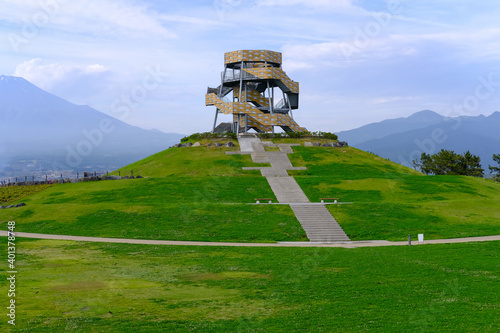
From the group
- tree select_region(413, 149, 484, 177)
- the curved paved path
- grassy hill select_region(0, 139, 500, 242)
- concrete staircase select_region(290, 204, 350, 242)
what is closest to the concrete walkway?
concrete staircase select_region(290, 204, 350, 242)

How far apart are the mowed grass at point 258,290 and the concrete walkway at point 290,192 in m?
8.25

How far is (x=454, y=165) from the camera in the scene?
98688mm

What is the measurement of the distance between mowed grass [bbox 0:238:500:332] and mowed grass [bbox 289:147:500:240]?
8557 mm

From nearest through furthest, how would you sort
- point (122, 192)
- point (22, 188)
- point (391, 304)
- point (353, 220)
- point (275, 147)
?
1. point (391, 304)
2. point (353, 220)
3. point (122, 192)
4. point (22, 188)
5. point (275, 147)

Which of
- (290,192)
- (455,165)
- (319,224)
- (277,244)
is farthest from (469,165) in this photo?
(277,244)

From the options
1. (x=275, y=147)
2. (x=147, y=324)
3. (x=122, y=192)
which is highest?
(x=275, y=147)

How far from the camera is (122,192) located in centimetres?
5141

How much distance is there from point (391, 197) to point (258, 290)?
33.3 m

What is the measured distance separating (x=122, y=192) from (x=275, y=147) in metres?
29.7

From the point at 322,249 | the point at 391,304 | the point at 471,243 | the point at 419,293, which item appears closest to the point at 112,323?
the point at 391,304

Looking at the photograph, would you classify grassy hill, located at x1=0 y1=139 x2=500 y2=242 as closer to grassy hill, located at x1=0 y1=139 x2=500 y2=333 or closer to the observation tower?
grassy hill, located at x1=0 y1=139 x2=500 y2=333

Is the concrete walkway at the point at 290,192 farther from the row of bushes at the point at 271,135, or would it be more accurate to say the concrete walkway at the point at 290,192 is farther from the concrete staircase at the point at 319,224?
the row of bushes at the point at 271,135

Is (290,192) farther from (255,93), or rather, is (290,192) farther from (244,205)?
(255,93)

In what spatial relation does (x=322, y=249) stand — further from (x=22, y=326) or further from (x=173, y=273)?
(x=22, y=326)
